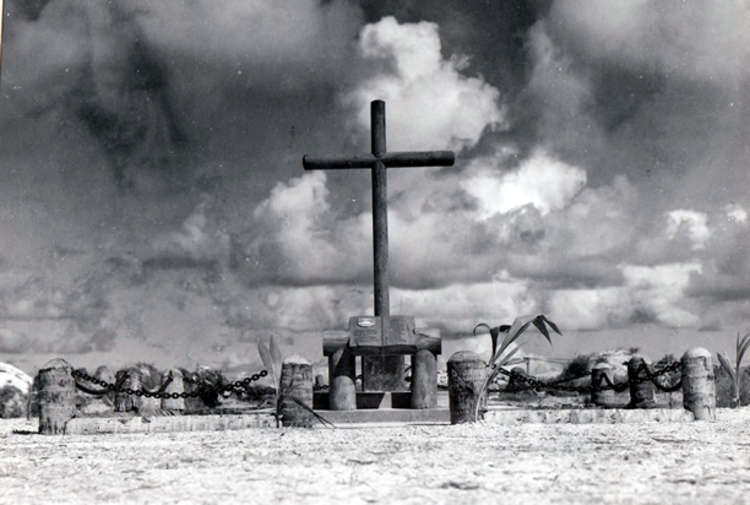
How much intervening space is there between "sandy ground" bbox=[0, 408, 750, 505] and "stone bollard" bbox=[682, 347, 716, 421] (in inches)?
79.1

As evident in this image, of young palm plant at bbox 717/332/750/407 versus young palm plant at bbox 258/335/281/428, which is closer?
young palm plant at bbox 258/335/281/428

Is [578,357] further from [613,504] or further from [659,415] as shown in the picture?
[613,504]

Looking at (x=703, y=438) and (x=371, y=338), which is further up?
(x=371, y=338)

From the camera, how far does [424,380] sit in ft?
41.1

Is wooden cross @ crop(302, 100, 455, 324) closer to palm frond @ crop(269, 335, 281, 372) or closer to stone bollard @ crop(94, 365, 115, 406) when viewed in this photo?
palm frond @ crop(269, 335, 281, 372)

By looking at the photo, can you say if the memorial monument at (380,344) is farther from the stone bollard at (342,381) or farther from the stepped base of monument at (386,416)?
the stepped base of monument at (386,416)

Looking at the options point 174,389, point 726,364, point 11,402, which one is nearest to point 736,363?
point 726,364

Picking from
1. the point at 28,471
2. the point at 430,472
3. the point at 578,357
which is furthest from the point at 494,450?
the point at 578,357

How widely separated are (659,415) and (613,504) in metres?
7.27

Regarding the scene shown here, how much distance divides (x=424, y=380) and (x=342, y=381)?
1.33m

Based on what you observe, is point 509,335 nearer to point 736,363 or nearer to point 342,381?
point 342,381

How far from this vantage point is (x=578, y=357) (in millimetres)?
22500

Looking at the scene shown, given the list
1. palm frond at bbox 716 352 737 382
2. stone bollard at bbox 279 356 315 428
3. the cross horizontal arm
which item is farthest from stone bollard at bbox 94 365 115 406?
palm frond at bbox 716 352 737 382

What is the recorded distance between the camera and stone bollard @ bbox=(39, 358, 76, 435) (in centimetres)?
1083
